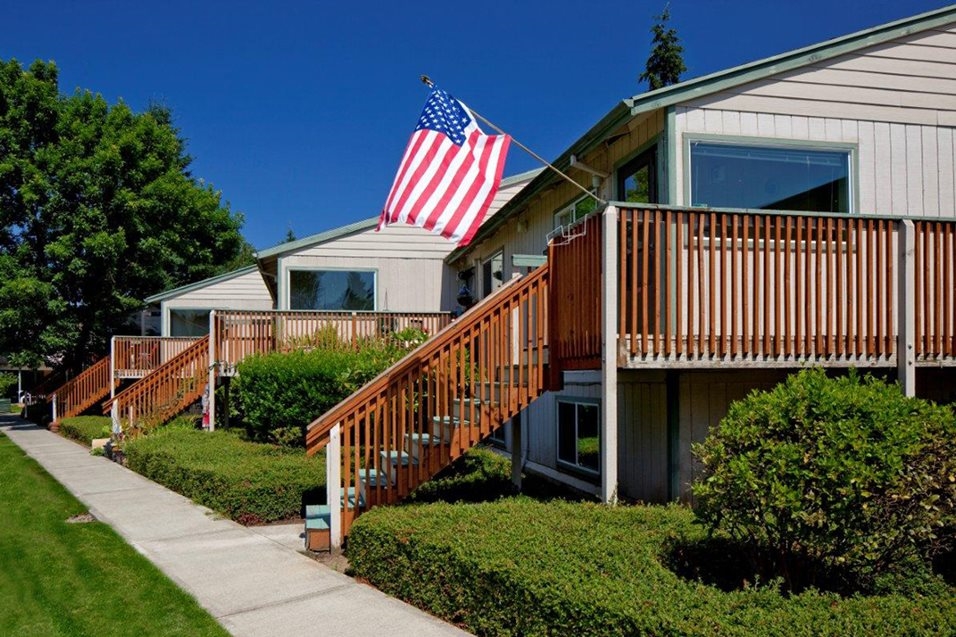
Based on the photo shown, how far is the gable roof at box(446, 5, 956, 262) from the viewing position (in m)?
7.41

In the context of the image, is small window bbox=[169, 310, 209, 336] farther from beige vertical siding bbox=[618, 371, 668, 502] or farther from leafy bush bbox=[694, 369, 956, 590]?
leafy bush bbox=[694, 369, 956, 590]

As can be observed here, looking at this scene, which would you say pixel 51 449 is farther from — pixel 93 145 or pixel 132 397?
pixel 93 145

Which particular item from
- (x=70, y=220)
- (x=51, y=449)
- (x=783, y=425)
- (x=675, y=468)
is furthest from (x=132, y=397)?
(x=783, y=425)

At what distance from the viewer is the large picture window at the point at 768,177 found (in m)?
7.62

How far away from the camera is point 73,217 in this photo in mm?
23250

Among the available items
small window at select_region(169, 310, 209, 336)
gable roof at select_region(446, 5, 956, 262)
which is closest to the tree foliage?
small window at select_region(169, 310, 209, 336)

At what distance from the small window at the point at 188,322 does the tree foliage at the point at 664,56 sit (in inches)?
757

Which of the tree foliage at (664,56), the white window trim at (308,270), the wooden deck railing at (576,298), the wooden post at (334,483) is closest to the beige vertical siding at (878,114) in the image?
the wooden deck railing at (576,298)

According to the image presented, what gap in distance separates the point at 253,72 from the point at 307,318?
7.63 m

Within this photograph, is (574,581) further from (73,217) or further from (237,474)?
(73,217)

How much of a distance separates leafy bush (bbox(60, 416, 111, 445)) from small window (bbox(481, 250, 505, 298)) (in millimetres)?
9266

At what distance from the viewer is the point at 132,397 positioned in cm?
1675

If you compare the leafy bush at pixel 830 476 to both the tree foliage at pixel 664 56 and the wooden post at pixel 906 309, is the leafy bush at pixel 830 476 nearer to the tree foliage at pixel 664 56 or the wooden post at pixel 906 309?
the wooden post at pixel 906 309

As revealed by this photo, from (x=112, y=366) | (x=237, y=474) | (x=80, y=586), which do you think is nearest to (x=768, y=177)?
(x=237, y=474)
